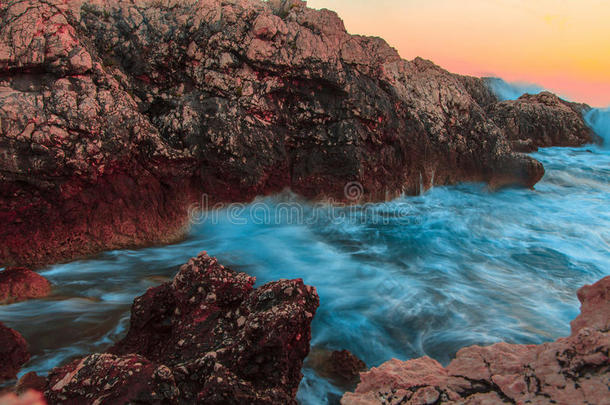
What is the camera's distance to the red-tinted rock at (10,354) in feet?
→ 10.5

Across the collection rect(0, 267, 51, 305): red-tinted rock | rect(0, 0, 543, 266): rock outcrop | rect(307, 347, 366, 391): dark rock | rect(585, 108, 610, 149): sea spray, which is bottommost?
rect(307, 347, 366, 391): dark rock

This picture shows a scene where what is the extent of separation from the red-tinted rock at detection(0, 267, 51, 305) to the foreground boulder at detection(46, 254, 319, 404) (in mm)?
2010

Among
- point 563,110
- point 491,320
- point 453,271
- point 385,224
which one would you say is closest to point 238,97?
point 385,224

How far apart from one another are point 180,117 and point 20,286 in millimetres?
3401

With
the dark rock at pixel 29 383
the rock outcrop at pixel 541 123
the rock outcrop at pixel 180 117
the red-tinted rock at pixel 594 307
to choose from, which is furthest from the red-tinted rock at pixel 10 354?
the rock outcrop at pixel 541 123

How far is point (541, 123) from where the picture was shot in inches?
741

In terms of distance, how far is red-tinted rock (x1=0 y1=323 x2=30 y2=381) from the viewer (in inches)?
125

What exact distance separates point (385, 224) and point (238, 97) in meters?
3.80

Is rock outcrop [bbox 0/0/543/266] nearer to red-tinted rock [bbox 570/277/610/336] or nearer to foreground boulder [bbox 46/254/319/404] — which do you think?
foreground boulder [bbox 46/254/319/404]

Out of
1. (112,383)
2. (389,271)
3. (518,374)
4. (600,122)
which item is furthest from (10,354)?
(600,122)

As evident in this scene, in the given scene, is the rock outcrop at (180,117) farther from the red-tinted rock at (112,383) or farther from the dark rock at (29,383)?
the red-tinted rock at (112,383)

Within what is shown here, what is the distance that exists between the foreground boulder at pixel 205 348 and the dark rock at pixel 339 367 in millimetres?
909

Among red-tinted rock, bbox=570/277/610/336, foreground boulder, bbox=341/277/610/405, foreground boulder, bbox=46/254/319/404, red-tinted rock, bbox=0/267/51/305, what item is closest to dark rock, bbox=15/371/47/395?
foreground boulder, bbox=46/254/319/404

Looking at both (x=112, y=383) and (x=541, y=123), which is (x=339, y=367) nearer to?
(x=112, y=383)
